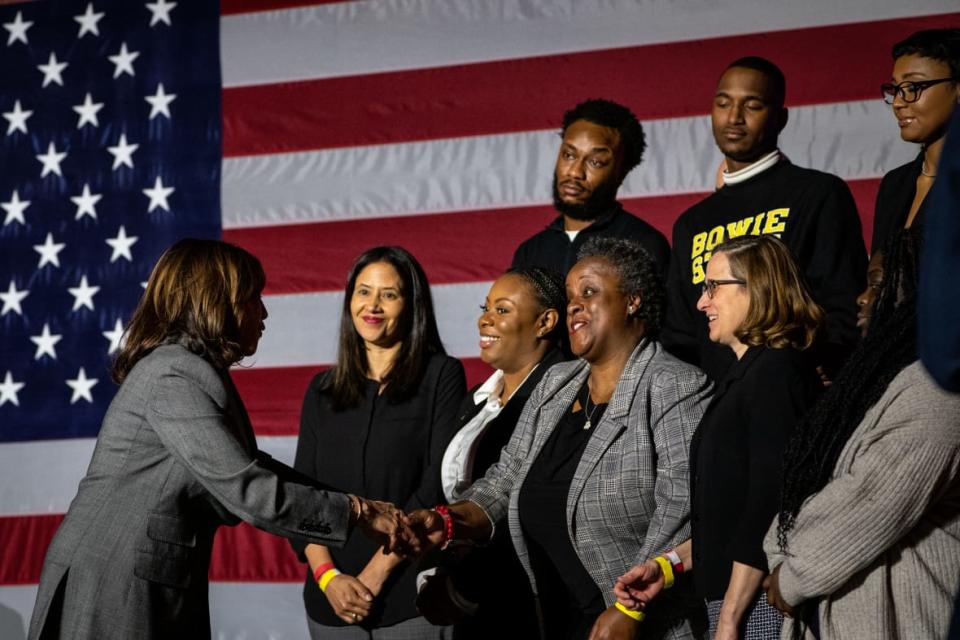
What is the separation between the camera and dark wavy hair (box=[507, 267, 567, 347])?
11.2 feet

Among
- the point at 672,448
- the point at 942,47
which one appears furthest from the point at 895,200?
the point at 672,448

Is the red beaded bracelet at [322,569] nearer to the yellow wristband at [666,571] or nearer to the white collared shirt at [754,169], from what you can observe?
the yellow wristband at [666,571]

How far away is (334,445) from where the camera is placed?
340cm

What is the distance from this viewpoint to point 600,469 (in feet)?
8.92

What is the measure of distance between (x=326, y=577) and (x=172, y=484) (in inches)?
35.0

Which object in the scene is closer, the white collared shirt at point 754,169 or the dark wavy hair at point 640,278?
the dark wavy hair at point 640,278

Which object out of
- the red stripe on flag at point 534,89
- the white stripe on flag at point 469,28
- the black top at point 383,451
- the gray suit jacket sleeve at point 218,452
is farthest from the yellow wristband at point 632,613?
the white stripe on flag at point 469,28

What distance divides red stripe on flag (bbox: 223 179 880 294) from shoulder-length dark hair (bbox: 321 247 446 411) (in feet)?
3.65

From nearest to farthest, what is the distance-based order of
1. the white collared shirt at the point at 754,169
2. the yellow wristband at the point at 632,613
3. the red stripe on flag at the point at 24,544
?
the yellow wristband at the point at 632,613, the white collared shirt at the point at 754,169, the red stripe on flag at the point at 24,544

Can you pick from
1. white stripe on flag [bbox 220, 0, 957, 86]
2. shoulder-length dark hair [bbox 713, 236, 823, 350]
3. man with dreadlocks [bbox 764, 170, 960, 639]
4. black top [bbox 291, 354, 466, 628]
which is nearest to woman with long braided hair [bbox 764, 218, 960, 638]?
man with dreadlocks [bbox 764, 170, 960, 639]

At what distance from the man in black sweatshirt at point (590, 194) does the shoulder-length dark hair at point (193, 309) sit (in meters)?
1.26

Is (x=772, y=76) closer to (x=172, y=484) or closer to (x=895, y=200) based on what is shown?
(x=895, y=200)

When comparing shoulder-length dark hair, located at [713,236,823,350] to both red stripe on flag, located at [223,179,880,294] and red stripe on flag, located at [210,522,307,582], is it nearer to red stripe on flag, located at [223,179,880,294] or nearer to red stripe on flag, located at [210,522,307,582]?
red stripe on flag, located at [223,179,880,294]

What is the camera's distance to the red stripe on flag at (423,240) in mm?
4656
